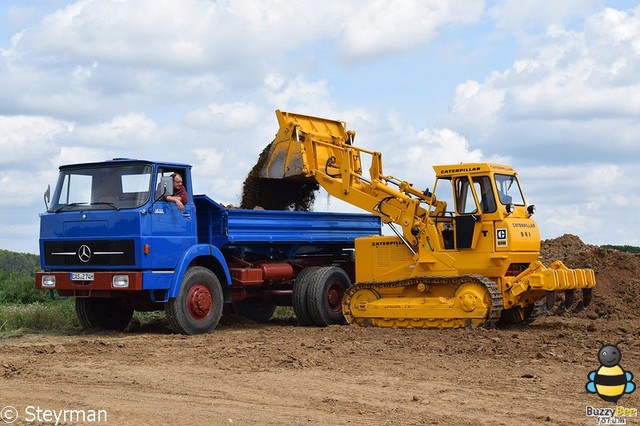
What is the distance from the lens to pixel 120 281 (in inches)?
588

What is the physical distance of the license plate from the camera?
15.2m

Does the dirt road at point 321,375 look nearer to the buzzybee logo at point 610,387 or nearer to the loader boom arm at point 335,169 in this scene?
the buzzybee logo at point 610,387

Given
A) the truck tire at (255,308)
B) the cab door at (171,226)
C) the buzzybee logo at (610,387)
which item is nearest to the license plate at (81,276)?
the cab door at (171,226)

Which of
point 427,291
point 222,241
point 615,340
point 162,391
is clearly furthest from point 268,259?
point 162,391

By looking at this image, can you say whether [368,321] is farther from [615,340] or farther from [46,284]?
[46,284]

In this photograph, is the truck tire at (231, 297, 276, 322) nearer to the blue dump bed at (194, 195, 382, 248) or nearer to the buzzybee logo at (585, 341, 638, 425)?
the blue dump bed at (194, 195, 382, 248)

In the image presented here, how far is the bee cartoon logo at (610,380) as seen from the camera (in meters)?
9.34

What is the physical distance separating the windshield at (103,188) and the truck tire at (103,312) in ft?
6.81

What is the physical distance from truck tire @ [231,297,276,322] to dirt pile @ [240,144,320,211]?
211cm

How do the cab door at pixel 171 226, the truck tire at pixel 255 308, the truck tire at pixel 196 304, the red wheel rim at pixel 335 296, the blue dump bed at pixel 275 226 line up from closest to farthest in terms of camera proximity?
the cab door at pixel 171 226, the truck tire at pixel 196 304, the blue dump bed at pixel 275 226, the red wheel rim at pixel 335 296, the truck tire at pixel 255 308

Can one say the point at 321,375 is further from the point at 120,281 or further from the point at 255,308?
the point at 255,308

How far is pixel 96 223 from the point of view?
15203mm

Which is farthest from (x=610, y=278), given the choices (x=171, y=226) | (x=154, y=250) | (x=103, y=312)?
(x=103, y=312)

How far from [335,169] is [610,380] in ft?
31.6
